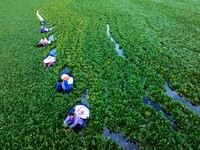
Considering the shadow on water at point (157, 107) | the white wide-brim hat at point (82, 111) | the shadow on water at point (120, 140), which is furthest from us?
the white wide-brim hat at point (82, 111)

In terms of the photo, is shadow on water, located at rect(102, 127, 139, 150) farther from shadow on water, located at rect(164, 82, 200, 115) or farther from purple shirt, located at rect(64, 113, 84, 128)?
shadow on water, located at rect(164, 82, 200, 115)

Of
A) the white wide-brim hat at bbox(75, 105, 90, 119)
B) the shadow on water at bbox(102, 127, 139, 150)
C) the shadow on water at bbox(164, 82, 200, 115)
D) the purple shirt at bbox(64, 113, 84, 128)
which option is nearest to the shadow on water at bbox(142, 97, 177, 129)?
the shadow on water at bbox(164, 82, 200, 115)

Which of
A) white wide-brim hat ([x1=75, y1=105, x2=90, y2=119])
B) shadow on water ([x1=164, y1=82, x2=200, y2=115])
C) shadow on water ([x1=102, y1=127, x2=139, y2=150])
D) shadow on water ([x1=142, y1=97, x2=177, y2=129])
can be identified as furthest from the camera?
shadow on water ([x1=164, y1=82, x2=200, y2=115])

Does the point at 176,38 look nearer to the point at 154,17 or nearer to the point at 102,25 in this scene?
the point at 154,17

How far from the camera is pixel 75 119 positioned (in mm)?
7676

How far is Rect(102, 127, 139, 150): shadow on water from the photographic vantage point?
6.89 m

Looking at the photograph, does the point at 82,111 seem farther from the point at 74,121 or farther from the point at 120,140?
the point at 120,140

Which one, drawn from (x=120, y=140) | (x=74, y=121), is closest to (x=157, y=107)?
(x=120, y=140)

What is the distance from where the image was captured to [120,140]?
7.15m

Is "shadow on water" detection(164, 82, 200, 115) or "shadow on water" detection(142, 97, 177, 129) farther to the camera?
"shadow on water" detection(164, 82, 200, 115)

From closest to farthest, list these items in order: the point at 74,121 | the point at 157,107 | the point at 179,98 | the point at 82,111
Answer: the point at 74,121
the point at 82,111
the point at 157,107
the point at 179,98

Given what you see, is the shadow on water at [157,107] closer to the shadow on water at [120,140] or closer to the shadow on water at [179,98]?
the shadow on water at [179,98]

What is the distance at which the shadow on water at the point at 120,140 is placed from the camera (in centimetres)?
689

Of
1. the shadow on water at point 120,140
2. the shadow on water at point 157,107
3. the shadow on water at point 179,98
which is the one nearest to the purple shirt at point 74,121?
the shadow on water at point 120,140
